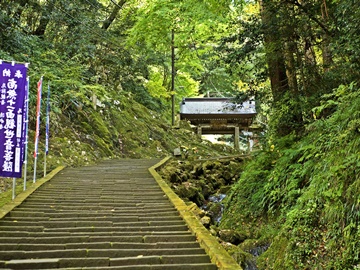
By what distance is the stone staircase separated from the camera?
14.1 feet

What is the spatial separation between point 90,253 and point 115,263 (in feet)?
1.67

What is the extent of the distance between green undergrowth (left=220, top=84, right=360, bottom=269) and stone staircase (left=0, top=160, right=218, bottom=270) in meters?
1.78

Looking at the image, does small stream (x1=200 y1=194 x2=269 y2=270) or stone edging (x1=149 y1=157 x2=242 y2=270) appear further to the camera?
small stream (x1=200 y1=194 x2=269 y2=270)

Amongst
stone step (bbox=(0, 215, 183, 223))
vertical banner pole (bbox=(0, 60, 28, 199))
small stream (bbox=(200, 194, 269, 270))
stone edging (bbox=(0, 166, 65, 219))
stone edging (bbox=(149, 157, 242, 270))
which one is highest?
vertical banner pole (bbox=(0, 60, 28, 199))

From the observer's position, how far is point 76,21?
13.5 metres

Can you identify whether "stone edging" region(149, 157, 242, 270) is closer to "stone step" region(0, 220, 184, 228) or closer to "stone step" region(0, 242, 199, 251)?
"stone step" region(0, 242, 199, 251)

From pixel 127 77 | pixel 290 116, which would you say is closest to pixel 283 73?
pixel 290 116

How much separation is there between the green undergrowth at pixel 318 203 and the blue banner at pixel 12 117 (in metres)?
5.23

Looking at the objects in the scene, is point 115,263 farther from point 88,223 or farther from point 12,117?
point 12,117

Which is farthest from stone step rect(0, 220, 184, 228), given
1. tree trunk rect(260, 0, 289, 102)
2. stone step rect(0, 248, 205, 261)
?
tree trunk rect(260, 0, 289, 102)

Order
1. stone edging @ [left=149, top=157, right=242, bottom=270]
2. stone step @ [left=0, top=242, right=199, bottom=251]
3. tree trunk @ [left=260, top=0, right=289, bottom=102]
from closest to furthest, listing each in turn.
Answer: stone edging @ [left=149, top=157, right=242, bottom=270] < stone step @ [left=0, top=242, right=199, bottom=251] < tree trunk @ [left=260, top=0, right=289, bottom=102]

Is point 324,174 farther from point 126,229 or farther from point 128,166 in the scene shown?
point 128,166

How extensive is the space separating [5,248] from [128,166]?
8.82 m

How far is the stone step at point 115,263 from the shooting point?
4129 millimetres
